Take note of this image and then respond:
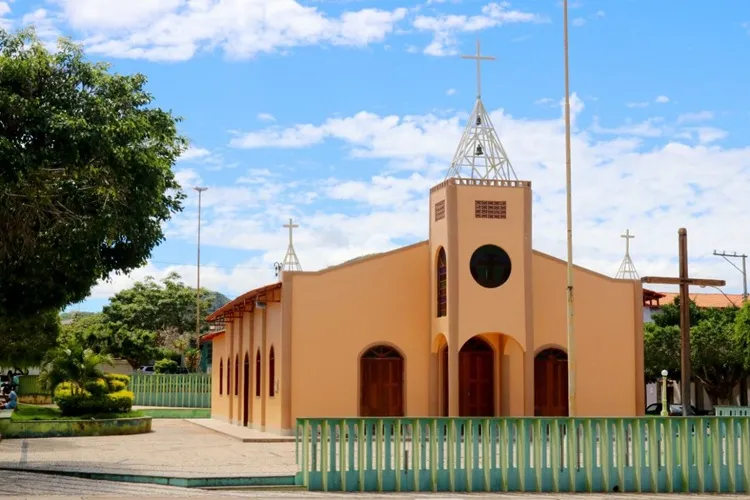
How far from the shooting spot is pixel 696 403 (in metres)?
52.2

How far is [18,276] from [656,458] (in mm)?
10454

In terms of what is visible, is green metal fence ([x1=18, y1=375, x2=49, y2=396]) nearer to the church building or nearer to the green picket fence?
the green picket fence

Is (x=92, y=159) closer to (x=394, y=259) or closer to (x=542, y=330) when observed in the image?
(x=394, y=259)

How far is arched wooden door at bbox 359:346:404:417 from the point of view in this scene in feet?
88.7

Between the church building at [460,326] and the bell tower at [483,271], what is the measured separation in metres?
0.03

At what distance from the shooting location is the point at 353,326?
27141 millimetres

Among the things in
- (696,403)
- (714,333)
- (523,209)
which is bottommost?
(696,403)

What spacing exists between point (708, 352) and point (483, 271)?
19915 millimetres

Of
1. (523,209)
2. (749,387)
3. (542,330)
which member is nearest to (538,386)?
(542,330)

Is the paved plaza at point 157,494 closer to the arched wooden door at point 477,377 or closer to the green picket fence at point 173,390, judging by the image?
the arched wooden door at point 477,377

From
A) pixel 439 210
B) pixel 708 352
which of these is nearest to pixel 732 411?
pixel 439 210

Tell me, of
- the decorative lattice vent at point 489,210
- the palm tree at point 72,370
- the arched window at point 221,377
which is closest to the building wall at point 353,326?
the decorative lattice vent at point 489,210

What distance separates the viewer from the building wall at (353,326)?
26.8 m

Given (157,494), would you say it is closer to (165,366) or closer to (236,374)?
(236,374)
